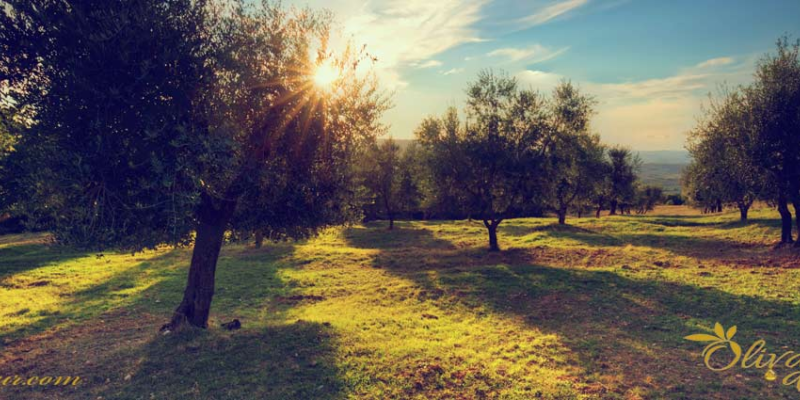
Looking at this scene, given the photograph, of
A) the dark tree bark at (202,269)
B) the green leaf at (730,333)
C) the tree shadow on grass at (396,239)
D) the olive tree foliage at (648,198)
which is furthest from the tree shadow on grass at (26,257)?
the olive tree foliage at (648,198)

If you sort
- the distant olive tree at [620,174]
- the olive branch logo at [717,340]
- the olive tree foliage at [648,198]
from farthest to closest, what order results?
the olive tree foliage at [648,198], the distant olive tree at [620,174], the olive branch logo at [717,340]

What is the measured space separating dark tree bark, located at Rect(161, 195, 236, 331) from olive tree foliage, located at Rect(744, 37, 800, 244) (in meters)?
37.8

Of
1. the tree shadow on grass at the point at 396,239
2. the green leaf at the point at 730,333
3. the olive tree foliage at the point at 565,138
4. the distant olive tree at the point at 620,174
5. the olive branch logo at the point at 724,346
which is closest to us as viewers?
the olive branch logo at the point at 724,346

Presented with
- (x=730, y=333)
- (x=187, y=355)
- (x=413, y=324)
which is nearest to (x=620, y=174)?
(x=730, y=333)

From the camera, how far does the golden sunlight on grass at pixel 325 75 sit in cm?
1535

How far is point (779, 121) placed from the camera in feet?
93.4

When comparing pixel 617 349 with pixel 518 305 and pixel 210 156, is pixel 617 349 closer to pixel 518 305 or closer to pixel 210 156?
pixel 518 305

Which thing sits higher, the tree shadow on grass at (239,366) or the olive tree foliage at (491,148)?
the olive tree foliage at (491,148)

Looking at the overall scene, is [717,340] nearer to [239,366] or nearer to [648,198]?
[239,366]

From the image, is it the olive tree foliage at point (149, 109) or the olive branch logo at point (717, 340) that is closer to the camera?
the olive tree foliage at point (149, 109)

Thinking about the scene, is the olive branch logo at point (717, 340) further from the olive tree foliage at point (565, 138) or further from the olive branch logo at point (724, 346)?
the olive tree foliage at point (565, 138)

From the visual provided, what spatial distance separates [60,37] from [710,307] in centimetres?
2759

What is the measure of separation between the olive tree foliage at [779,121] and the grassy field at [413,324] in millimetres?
5898

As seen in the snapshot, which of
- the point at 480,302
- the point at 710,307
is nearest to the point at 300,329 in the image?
the point at 480,302
